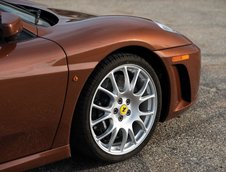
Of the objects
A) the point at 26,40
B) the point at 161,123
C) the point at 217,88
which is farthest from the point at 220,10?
the point at 26,40

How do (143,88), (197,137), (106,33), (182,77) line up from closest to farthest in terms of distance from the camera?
(106,33) → (143,88) → (182,77) → (197,137)

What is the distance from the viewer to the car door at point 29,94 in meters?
2.49

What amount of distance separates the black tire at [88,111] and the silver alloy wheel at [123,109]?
0.03 meters

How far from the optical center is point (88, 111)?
2.91 meters

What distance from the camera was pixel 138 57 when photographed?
3.14 meters

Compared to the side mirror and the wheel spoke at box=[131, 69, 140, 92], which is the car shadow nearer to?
the wheel spoke at box=[131, 69, 140, 92]

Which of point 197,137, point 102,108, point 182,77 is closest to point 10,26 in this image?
point 102,108

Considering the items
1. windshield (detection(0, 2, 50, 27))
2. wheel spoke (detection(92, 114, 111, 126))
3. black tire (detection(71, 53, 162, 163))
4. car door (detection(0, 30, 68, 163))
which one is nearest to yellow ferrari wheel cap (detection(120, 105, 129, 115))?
wheel spoke (detection(92, 114, 111, 126))

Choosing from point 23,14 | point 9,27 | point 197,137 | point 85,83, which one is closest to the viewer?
point 9,27

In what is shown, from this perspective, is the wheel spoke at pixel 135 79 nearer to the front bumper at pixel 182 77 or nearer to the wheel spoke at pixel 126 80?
the wheel spoke at pixel 126 80

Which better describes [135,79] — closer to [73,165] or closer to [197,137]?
[73,165]

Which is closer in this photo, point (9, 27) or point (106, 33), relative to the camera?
point (9, 27)

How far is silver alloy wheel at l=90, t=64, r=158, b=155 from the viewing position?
3062mm

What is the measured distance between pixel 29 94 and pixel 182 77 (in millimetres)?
1404
